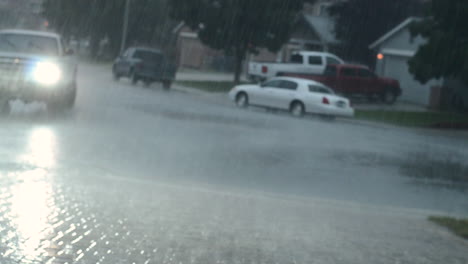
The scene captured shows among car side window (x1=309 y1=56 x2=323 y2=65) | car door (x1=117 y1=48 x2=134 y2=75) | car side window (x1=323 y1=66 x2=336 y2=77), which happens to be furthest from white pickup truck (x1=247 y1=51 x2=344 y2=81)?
car door (x1=117 y1=48 x2=134 y2=75)

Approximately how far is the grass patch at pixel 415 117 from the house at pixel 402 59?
16.4 feet

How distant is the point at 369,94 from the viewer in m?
38.6

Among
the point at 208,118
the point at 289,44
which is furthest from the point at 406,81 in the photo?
the point at 208,118

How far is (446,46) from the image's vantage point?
94.6 feet

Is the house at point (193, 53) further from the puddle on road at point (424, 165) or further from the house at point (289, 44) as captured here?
the puddle on road at point (424, 165)

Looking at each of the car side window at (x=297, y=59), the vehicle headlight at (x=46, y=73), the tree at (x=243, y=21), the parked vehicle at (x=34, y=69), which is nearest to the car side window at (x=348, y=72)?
the car side window at (x=297, y=59)

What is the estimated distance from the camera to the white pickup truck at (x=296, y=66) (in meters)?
39.3

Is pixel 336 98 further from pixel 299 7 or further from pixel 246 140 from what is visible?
pixel 299 7

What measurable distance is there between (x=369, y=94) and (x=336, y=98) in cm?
1043

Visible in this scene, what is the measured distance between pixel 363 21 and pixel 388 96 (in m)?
10.2

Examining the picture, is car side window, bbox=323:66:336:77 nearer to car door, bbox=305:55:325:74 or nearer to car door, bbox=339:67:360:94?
car door, bbox=339:67:360:94

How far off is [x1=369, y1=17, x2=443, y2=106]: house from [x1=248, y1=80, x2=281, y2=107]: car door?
11.4 m

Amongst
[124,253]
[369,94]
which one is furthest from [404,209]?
[369,94]

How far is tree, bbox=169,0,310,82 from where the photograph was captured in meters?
42.8
